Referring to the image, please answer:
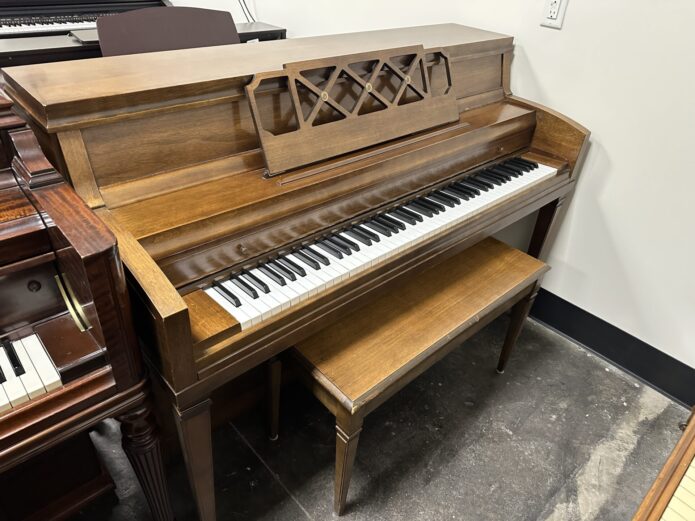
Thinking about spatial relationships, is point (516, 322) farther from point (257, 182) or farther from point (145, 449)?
point (145, 449)

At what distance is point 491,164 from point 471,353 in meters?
0.81

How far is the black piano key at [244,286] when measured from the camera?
1.09 metres

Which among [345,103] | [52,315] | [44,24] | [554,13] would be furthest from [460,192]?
[44,24]

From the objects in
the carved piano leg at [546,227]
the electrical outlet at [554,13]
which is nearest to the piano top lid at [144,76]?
the electrical outlet at [554,13]

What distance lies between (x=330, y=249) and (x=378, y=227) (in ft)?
0.61

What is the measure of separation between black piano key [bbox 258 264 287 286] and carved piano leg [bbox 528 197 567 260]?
49.7 inches

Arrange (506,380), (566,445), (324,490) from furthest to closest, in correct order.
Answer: (506,380) → (566,445) → (324,490)

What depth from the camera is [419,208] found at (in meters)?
1.51

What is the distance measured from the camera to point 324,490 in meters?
1.54

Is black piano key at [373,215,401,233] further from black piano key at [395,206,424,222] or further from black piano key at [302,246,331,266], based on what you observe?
black piano key at [302,246,331,266]

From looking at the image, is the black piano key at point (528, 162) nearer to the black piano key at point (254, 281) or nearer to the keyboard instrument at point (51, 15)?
the black piano key at point (254, 281)

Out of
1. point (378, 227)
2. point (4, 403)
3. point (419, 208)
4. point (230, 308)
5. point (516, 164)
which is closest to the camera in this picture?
point (4, 403)

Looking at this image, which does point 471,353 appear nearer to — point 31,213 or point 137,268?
point 137,268

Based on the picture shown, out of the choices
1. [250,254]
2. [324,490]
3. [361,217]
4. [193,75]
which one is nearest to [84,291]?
[250,254]
